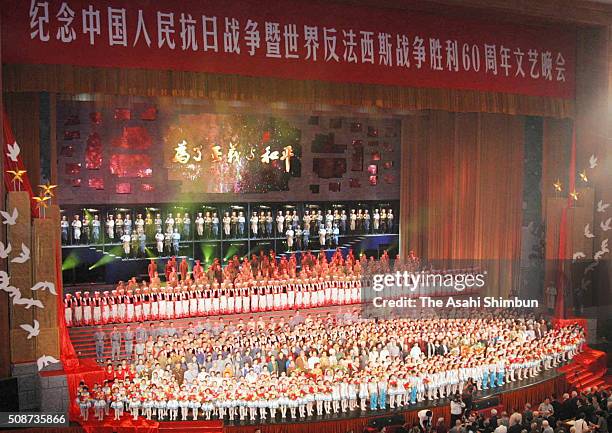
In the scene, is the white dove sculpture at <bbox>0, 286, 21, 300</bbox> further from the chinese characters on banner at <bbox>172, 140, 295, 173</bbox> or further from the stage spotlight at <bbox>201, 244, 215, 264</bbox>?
the stage spotlight at <bbox>201, 244, 215, 264</bbox>

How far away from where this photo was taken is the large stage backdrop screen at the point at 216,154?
13.7m

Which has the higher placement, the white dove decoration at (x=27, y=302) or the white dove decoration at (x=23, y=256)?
the white dove decoration at (x=23, y=256)

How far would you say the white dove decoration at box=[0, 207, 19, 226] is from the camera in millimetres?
9266

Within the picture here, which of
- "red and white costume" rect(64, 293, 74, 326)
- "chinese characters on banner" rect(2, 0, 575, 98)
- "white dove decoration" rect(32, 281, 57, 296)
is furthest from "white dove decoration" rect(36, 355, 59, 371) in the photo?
"chinese characters on banner" rect(2, 0, 575, 98)

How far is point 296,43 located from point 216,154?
3.91 m

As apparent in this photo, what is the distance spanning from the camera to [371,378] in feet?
31.9

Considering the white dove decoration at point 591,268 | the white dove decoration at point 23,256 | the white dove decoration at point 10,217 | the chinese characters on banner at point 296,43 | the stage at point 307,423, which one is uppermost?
the chinese characters on banner at point 296,43

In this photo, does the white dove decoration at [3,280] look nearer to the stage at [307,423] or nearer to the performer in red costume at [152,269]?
the stage at [307,423]

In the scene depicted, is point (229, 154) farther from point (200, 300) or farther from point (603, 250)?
point (603, 250)

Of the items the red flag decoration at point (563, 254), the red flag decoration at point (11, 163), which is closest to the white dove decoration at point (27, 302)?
the red flag decoration at point (11, 163)

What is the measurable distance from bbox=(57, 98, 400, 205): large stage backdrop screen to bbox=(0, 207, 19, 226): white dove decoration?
3.51 m

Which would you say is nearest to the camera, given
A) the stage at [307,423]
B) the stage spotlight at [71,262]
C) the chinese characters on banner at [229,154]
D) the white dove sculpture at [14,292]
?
the stage at [307,423]

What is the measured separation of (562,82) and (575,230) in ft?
8.74

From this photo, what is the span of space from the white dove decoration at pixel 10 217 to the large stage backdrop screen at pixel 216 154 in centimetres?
351
